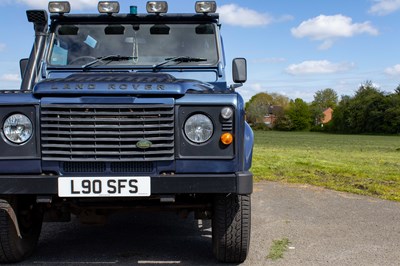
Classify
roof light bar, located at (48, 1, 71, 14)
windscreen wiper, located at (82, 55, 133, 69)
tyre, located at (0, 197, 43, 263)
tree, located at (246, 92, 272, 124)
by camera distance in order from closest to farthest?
tyre, located at (0, 197, 43, 263), windscreen wiper, located at (82, 55, 133, 69), roof light bar, located at (48, 1, 71, 14), tree, located at (246, 92, 272, 124)

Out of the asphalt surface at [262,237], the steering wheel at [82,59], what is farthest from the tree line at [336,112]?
the steering wheel at [82,59]

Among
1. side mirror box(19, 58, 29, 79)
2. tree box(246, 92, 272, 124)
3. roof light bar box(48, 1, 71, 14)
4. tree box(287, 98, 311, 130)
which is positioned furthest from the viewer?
tree box(246, 92, 272, 124)

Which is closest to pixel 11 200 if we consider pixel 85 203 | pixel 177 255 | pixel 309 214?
pixel 85 203

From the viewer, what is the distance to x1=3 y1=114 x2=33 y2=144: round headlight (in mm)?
3732

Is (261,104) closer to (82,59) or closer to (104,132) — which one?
(82,59)

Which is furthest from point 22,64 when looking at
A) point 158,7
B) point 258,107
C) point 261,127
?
point 258,107

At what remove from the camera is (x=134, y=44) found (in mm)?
5344

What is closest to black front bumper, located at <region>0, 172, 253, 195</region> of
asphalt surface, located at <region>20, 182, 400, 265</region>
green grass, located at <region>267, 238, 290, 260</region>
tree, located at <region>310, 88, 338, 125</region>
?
asphalt surface, located at <region>20, 182, 400, 265</region>

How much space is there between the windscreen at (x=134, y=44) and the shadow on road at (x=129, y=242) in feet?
6.27

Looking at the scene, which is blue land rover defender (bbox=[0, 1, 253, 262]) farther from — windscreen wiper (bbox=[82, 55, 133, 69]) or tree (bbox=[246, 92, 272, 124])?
tree (bbox=[246, 92, 272, 124])

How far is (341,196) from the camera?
8125 millimetres

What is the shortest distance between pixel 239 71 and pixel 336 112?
99505 millimetres

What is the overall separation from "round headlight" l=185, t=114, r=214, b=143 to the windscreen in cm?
156

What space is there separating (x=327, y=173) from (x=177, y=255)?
7652 mm
